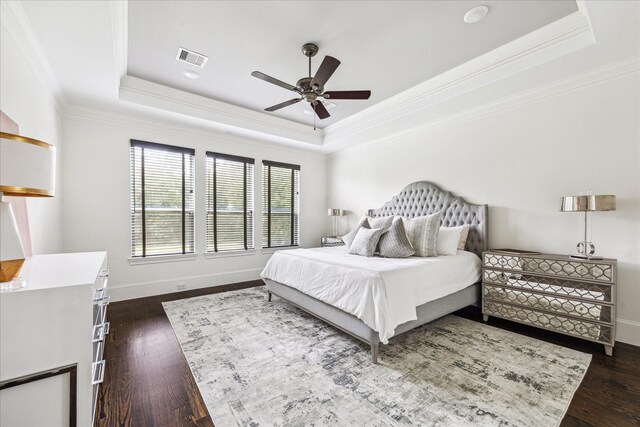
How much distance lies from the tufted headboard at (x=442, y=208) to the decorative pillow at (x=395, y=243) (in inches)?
40.0

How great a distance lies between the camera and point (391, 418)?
66.1 inches

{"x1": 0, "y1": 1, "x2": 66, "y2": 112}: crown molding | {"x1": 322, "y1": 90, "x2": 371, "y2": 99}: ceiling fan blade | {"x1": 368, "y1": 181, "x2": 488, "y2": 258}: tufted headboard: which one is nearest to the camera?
{"x1": 0, "y1": 1, "x2": 66, "y2": 112}: crown molding

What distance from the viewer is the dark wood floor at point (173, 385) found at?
1.70 meters

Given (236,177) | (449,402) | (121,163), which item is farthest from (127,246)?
(449,402)

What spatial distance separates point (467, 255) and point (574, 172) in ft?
4.76

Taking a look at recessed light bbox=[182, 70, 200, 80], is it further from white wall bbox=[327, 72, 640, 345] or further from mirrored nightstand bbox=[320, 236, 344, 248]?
mirrored nightstand bbox=[320, 236, 344, 248]

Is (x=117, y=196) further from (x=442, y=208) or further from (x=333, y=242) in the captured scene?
(x=442, y=208)

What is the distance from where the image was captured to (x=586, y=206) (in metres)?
2.57

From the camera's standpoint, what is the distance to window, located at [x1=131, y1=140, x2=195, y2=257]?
4164 millimetres

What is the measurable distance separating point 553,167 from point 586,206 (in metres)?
0.79

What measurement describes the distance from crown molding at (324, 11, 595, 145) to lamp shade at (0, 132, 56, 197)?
12.6 ft

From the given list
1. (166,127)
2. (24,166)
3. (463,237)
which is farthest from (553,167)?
(166,127)

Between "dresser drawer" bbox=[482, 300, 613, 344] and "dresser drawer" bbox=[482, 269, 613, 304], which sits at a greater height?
"dresser drawer" bbox=[482, 269, 613, 304]

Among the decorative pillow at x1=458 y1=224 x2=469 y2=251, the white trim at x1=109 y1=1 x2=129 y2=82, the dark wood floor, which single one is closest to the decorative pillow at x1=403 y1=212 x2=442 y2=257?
the decorative pillow at x1=458 y1=224 x2=469 y2=251
